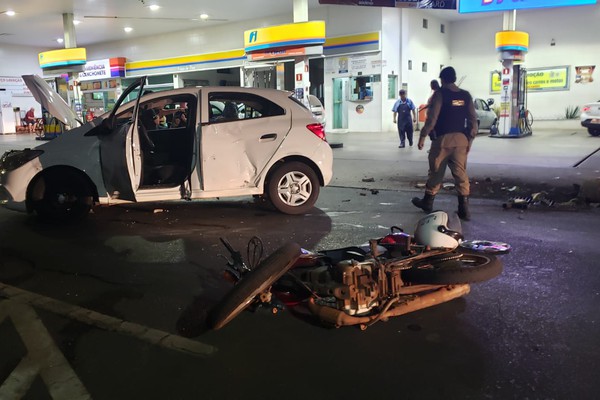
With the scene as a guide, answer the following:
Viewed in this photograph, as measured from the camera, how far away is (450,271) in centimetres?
370

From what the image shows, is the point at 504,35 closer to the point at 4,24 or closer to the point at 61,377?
the point at 61,377

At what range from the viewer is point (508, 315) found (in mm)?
3828

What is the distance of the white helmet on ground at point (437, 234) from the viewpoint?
13.2 ft

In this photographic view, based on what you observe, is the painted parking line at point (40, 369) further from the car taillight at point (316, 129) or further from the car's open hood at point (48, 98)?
the car's open hood at point (48, 98)

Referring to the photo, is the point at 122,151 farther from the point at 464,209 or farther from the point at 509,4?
the point at 509,4

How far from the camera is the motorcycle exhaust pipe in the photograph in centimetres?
357

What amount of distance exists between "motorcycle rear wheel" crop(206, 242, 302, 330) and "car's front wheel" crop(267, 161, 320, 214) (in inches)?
136

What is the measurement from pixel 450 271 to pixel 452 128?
3.43 metres

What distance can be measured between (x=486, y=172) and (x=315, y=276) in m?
8.05

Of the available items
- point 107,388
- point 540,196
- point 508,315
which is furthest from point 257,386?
point 540,196

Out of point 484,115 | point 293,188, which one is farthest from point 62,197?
point 484,115

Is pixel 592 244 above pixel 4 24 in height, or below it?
→ below

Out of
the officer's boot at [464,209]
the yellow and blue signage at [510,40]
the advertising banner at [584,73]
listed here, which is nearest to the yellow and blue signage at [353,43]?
the yellow and blue signage at [510,40]

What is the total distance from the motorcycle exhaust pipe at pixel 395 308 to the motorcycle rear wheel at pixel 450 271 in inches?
6.8
